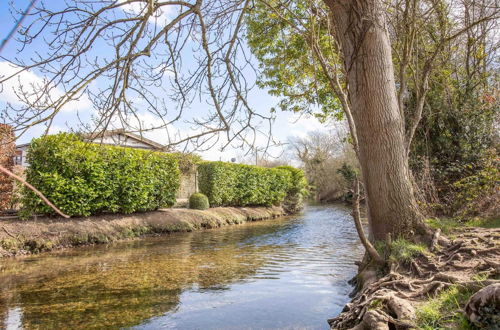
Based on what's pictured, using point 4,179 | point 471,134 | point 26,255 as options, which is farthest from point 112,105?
point 471,134

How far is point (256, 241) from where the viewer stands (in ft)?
34.0

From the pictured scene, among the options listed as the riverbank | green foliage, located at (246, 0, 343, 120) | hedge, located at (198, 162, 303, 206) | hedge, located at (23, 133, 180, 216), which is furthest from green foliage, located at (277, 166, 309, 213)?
hedge, located at (23, 133, 180, 216)

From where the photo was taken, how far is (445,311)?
109 inches

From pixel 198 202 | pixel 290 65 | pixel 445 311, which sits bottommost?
pixel 445 311

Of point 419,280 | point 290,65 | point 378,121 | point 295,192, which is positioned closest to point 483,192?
point 378,121

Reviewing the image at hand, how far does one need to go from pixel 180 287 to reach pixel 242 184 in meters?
13.7

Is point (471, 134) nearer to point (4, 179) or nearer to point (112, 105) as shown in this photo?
point (112, 105)

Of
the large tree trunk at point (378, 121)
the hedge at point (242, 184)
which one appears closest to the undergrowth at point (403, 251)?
the large tree trunk at point (378, 121)

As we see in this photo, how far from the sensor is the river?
161 inches

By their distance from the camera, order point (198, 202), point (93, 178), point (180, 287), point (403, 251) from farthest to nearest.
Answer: point (198, 202) → point (93, 178) → point (180, 287) → point (403, 251)

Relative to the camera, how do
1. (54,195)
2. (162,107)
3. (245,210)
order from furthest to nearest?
(245,210), (54,195), (162,107)

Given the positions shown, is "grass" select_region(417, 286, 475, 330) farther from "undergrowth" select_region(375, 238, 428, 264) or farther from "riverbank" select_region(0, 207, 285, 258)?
"riverbank" select_region(0, 207, 285, 258)

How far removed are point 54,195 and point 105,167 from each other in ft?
6.18

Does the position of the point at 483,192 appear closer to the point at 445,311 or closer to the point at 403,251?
the point at 403,251
